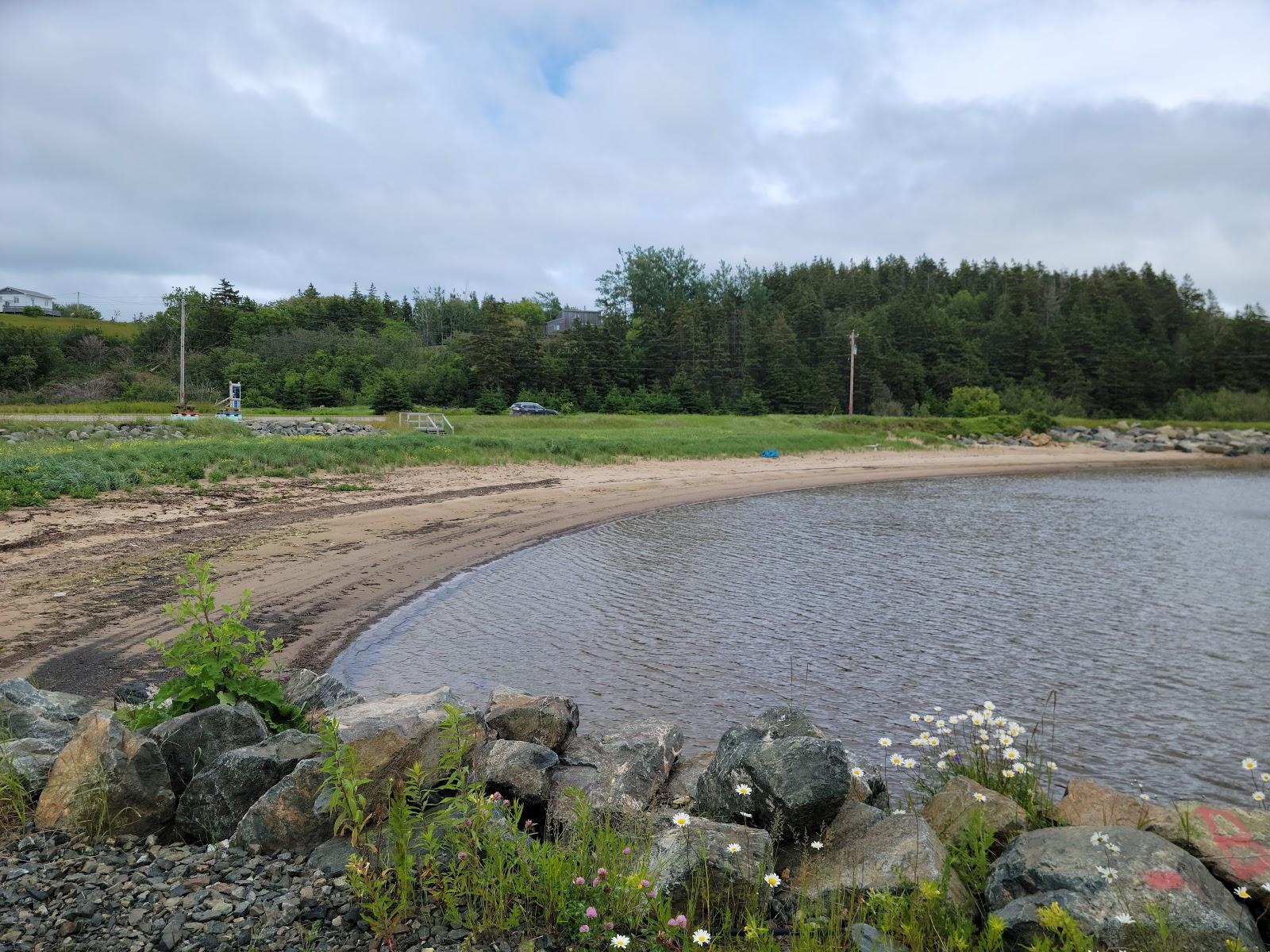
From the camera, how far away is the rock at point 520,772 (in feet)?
17.1

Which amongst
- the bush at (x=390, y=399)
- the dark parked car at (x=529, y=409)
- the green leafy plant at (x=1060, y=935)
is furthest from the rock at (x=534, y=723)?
the dark parked car at (x=529, y=409)

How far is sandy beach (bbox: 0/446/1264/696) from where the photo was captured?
30.6 feet

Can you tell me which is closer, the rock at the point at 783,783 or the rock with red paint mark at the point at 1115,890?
the rock with red paint mark at the point at 1115,890

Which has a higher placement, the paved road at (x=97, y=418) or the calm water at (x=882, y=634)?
the paved road at (x=97, y=418)

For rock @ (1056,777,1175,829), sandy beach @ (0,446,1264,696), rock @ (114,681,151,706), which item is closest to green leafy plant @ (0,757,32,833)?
rock @ (114,681,151,706)

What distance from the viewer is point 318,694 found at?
6879 mm

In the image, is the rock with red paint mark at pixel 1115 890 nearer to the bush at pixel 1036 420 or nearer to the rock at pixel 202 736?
the rock at pixel 202 736

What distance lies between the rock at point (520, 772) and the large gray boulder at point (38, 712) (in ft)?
9.59

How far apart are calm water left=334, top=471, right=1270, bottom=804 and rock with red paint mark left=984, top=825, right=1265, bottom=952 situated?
2.98 meters

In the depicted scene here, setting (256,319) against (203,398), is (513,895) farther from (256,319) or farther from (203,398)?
(256,319)

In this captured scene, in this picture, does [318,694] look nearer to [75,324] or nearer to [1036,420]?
[1036,420]

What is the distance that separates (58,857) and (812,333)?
8325cm

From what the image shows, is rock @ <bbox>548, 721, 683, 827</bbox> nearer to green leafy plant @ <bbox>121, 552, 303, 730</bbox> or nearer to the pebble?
the pebble

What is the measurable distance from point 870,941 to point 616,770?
2.32 m
